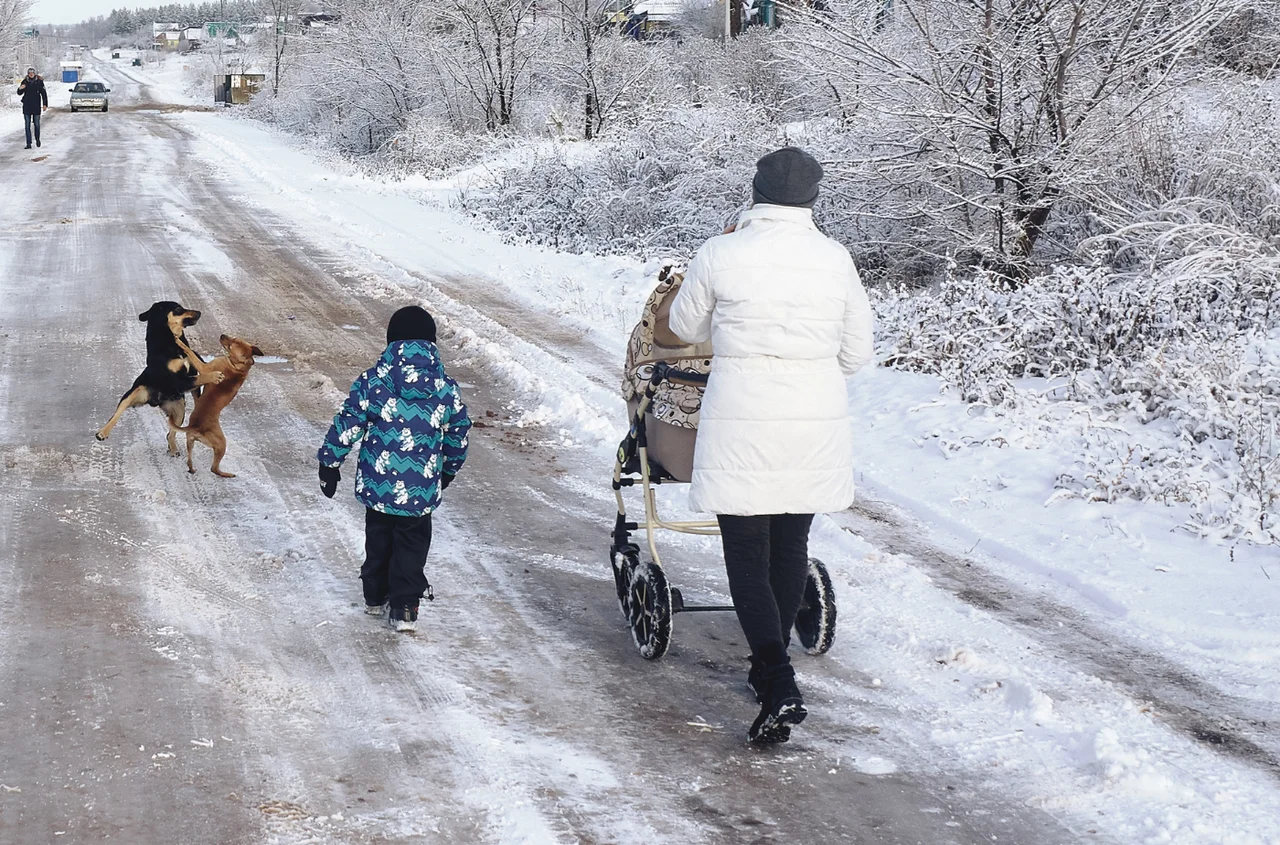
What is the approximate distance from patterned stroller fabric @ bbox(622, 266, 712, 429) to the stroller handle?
0.03 m

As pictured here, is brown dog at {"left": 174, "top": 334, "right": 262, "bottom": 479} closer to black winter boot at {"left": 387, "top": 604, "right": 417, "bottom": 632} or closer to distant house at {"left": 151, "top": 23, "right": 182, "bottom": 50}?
black winter boot at {"left": 387, "top": 604, "right": 417, "bottom": 632}

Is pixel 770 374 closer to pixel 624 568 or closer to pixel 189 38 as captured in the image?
pixel 624 568

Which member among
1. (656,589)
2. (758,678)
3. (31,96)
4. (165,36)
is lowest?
(758,678)

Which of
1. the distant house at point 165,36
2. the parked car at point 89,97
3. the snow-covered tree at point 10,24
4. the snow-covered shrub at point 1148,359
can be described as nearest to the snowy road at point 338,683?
the snow-covered shrub at point 1148,359

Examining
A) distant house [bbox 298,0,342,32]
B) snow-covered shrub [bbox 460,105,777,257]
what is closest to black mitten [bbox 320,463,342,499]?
snow-covered shrub [bbox 460,105,777,257]

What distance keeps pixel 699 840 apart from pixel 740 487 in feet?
3.86

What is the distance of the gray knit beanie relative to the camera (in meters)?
4.14

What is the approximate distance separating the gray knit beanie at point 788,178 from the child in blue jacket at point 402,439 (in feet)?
5.34

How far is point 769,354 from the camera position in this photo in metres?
4.17

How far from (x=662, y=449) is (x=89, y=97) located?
155 ft

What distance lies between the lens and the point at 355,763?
4.07 meters

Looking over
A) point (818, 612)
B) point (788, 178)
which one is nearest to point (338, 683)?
point (818, 612)

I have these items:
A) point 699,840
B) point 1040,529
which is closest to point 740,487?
point 699,840

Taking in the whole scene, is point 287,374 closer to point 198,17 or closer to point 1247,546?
point 1247,546
